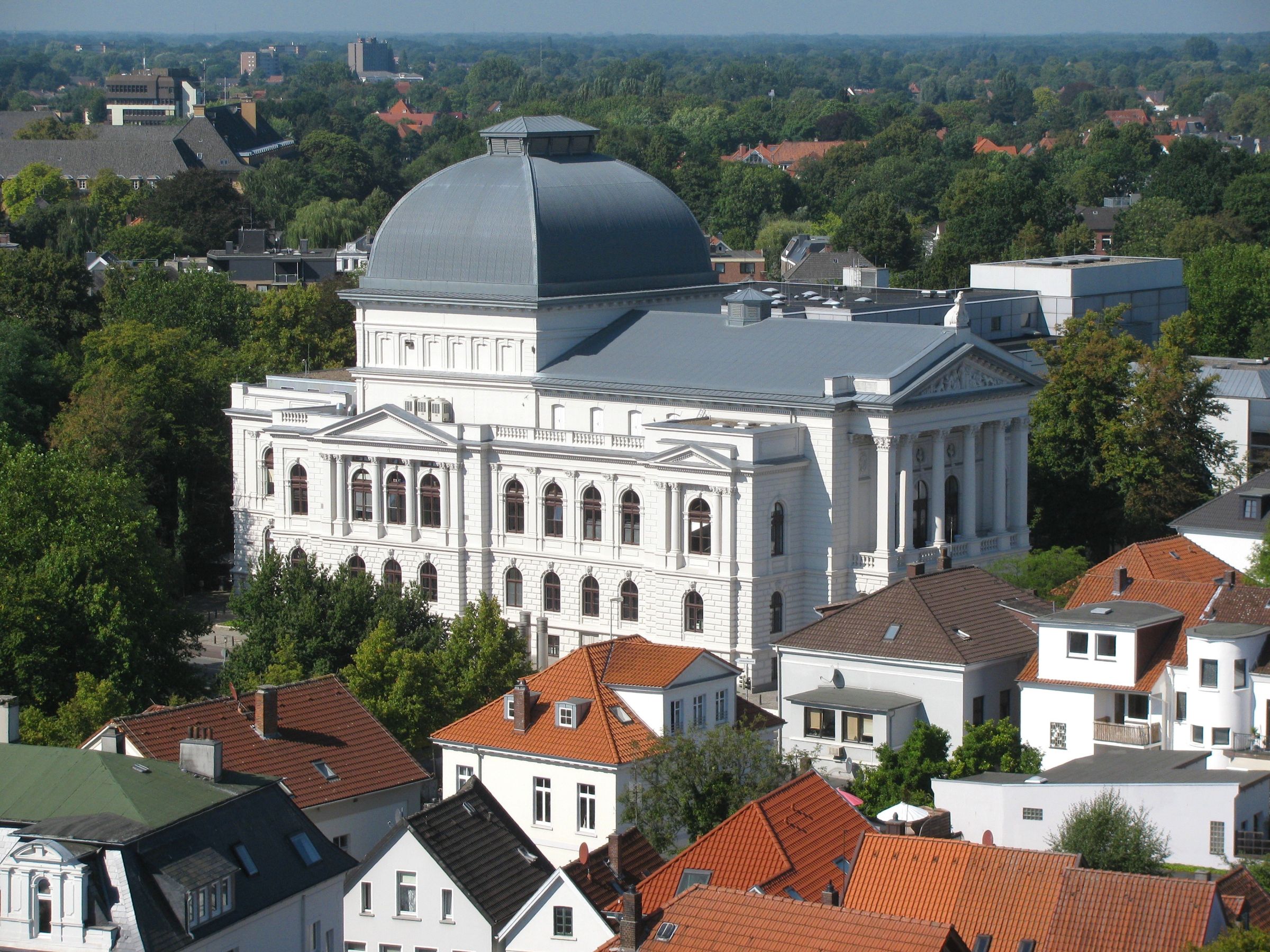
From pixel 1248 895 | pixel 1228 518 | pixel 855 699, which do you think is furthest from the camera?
pixel 1228 518

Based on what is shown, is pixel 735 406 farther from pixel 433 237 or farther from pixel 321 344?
pixel 321 344

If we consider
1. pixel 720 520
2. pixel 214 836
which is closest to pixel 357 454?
pixel 720 520

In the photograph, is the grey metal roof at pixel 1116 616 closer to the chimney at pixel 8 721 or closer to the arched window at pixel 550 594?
the arched window at pixel 550 594

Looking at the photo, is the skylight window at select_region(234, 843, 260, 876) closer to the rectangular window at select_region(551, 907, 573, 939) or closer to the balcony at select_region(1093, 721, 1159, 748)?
the rectangular window at select_region(551, 907, 573, 939)

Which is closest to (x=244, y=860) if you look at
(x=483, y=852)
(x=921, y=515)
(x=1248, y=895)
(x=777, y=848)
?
(x=483, y=852)

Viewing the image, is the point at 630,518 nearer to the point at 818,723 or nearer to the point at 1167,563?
the point at 818,723

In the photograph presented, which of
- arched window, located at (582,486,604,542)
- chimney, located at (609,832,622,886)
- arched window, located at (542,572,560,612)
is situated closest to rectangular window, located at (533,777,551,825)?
chimney, located at (609,832,622,886)
